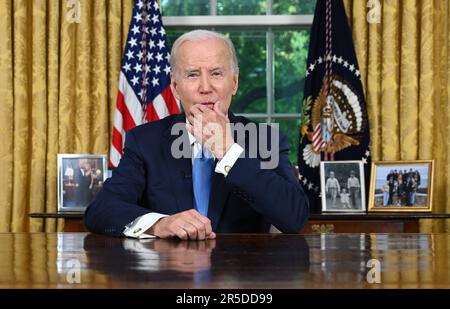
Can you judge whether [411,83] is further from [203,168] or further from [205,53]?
[203,168]

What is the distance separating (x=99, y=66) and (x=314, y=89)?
138cm

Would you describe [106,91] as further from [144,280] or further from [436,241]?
[144,280]

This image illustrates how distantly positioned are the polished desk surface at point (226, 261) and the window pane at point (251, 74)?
3.11 metres

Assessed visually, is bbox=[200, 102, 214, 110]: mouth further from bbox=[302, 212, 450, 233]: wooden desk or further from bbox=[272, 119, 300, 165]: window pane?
bbox=[272, 119, 300, 165]: window pane

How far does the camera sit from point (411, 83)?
4844 mm

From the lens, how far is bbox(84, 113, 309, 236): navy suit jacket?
2.37 meters

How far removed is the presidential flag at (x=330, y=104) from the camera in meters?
4.75

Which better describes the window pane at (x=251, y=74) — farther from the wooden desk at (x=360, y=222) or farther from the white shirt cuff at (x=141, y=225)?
the white shirt cuff at (x=141, y=225)

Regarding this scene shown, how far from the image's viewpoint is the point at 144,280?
1244 mm

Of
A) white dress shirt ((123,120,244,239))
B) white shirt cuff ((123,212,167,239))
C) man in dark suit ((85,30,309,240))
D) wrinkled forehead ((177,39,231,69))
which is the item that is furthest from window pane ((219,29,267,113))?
white shirt cuff ((123,212,167,239))

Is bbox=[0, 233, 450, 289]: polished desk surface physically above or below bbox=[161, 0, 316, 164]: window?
below

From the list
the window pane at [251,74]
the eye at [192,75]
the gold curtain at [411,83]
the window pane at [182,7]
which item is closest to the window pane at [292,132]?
the window pane at [251,74]

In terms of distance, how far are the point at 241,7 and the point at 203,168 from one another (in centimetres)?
289
